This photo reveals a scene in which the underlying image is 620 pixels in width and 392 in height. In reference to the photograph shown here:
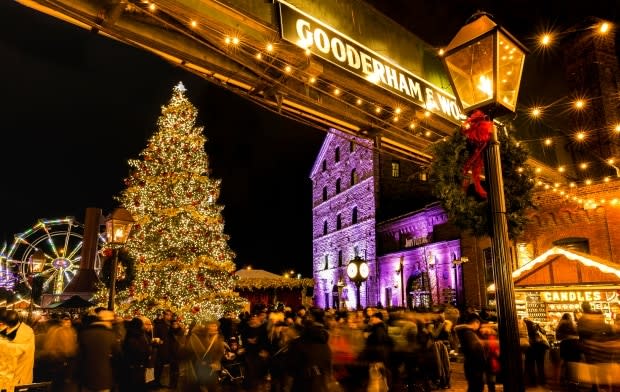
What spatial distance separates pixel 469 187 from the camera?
443 cm

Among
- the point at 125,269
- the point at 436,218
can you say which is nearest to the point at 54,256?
the point at 125,269

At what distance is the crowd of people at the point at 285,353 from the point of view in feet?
19.6

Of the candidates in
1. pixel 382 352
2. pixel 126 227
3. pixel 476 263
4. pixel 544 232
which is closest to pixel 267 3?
pixel 382 352

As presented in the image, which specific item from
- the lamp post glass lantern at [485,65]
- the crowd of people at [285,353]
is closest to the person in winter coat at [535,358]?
the crowd of people at [285,353]

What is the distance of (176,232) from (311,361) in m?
11.7

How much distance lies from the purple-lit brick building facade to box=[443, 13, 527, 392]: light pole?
716 inches

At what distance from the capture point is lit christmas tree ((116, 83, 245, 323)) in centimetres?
1598

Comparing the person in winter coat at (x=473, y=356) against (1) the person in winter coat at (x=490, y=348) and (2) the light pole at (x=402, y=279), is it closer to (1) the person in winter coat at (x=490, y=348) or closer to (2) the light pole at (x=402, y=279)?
(1) the person in winter coat at (x=490, y=348)

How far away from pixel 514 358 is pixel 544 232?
60.0 ft

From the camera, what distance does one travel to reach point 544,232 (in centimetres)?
1909

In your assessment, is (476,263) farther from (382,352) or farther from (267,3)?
(267,3)

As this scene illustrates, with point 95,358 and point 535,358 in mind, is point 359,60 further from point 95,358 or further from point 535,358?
point 535,358

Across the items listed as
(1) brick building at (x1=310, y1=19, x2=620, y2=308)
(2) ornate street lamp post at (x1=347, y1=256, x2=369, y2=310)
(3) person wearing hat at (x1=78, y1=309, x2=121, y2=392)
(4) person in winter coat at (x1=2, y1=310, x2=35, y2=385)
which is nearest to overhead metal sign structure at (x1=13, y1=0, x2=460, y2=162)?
(1) brick building at (x1=310, y1=19, x2=620, y2=308)

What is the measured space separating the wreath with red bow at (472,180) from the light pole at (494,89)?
17.0 inches
